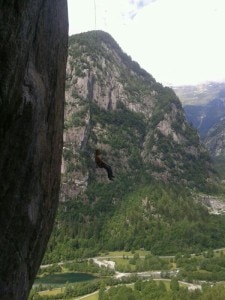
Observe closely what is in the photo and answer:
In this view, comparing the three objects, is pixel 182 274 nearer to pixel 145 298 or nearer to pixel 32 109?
pixel 145 298

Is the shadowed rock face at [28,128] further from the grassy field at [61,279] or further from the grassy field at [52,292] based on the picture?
the grassy field at [61,279]

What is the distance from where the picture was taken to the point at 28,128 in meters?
9.84

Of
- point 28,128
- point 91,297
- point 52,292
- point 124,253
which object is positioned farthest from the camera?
point 124,253

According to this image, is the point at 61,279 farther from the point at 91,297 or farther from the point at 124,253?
the point at 124,253

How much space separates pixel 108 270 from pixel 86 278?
723 cm

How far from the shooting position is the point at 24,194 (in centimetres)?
1048

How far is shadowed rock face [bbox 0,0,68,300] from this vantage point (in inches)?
340

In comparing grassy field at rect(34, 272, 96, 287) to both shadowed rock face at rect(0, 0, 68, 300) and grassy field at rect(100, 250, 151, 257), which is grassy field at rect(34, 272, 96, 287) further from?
shadowed rock face at rect(0, 0, 68, 300)

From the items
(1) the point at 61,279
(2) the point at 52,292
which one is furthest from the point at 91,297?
(1) the point at 61,279

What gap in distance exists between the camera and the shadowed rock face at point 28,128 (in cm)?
863

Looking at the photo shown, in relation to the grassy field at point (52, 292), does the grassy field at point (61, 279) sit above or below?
below

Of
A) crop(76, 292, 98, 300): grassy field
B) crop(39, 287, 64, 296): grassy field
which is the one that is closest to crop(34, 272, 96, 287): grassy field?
crop(39, 287, 64, 296): grassy field

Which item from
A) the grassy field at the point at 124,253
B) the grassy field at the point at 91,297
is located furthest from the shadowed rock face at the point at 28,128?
the grassy field at the point at 124,253

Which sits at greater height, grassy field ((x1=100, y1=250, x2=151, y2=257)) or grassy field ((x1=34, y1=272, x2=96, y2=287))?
grassy field ((x1=34, y1=272, x2=96, y2=287))
